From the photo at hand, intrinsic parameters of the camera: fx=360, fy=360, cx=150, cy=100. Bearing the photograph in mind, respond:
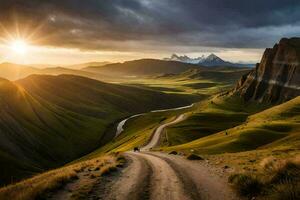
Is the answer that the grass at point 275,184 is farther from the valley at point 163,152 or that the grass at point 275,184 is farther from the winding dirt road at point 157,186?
the winding dirt road at point 157,186

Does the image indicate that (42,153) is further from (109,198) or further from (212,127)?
(109,198)

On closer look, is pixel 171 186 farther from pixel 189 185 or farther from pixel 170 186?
pixel 189 185

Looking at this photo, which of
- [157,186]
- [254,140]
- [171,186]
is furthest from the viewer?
[254,140]

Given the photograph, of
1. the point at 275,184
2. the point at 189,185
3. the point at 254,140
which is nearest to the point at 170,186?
the point at 189,185

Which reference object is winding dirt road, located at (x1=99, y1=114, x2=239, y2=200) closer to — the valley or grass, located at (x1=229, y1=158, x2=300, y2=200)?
the valley

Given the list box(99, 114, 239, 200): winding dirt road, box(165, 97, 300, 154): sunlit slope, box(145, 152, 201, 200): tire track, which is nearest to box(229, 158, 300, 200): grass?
box(99, 114, 239, 200): winding dirt road

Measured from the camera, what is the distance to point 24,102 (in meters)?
192

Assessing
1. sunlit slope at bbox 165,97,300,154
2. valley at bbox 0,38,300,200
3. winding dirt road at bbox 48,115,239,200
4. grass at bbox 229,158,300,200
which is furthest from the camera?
sunlit slope at bbox 165,97,300,154

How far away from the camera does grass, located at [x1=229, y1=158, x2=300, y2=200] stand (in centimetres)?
1430

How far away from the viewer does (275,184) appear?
1638 cm

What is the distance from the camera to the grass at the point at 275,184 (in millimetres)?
14297

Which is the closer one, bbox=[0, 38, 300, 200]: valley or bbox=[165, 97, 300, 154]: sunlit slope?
bbox=[0, 38, 300, 200]: valley

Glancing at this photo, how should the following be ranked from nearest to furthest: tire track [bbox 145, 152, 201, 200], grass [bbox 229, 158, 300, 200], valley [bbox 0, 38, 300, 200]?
grass [bbox 229, 158, 300, 200], tire track [bbox 145, 152, 201, 200], valley [bbox 0, 38, 300, 200]

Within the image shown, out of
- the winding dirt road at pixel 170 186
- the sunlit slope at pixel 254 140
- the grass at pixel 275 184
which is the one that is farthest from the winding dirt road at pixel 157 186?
the sunlit slope at pixel 254 140
